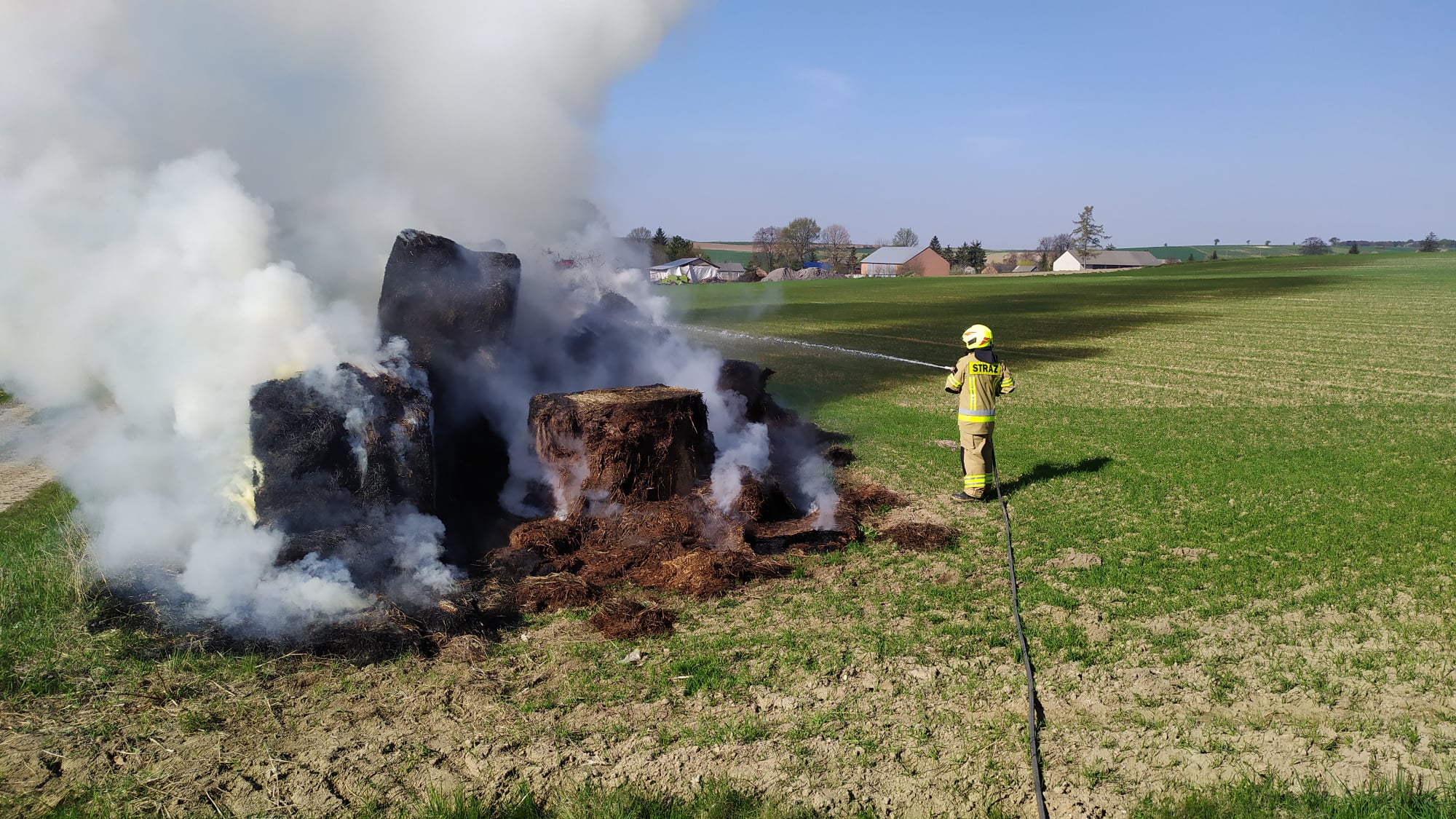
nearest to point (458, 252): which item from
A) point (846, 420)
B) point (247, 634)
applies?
point (247, 634)

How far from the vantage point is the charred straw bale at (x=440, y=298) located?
11211 millimetres

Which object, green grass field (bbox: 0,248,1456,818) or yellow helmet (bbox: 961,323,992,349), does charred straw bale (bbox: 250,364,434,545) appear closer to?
green grass field (bbox: 0,248,1456,818)

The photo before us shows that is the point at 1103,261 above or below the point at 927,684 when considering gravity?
above

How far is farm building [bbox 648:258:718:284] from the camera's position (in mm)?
98438

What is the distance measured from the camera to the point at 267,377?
355 inches

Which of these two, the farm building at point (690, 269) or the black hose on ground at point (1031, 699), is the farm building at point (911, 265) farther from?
the black hose on ground at point (1031, 699)

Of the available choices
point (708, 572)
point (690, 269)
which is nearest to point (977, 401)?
point (708, 572)

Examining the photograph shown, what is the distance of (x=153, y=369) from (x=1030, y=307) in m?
46.8

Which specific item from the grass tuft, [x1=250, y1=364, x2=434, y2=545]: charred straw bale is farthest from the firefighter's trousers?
[x1=250, y1=364, x2=434, y2=545]: charred straw bale

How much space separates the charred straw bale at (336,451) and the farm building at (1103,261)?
131 metres

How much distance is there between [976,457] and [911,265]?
12210 centimetres

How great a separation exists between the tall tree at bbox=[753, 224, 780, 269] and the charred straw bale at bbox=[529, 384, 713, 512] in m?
120

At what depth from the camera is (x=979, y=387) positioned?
35.9ft

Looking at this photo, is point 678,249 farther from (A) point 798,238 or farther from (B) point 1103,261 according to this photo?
(B) point 1103,261
